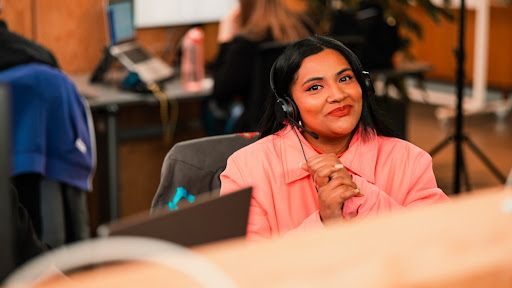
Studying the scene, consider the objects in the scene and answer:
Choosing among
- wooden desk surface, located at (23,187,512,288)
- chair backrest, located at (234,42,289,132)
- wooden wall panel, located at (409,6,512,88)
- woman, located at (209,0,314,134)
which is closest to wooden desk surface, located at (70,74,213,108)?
woman, located at (209,0,314,134)

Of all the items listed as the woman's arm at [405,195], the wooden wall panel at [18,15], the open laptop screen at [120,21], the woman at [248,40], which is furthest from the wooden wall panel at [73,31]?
the woman's arm at [405,195]

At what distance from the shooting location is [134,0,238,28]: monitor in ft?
11.6

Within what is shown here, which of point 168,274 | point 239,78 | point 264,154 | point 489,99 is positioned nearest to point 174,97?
point 239,78

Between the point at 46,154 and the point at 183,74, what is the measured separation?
1165 mm

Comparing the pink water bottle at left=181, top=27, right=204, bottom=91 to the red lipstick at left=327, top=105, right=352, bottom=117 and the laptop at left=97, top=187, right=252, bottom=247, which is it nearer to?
the red lipstick at left=327, top=105, right=352, bottom=117

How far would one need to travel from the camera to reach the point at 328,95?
1.53 meters

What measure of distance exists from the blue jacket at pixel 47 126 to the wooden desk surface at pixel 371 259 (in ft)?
6.11

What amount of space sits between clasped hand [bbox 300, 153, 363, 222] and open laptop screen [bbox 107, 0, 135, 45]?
214cm

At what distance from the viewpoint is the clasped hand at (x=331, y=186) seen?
1.31 m

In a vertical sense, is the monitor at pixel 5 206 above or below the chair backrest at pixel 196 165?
above

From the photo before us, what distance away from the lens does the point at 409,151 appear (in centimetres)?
151

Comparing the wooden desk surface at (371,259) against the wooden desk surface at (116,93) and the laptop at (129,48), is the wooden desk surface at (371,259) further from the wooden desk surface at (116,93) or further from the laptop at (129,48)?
the laptop at (129,48)

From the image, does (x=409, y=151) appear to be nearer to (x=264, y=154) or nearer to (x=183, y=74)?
(x=264, y=154)

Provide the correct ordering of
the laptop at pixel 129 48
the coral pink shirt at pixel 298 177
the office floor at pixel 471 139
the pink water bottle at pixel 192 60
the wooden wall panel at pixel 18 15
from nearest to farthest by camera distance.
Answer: the coral pink shirt at pixel 298 177
the wooden wall panel at pixel 18 15
the laptop at pixel 129 48
the pink water bottle at pixel 192 60
the office floor at pixel 471 139
